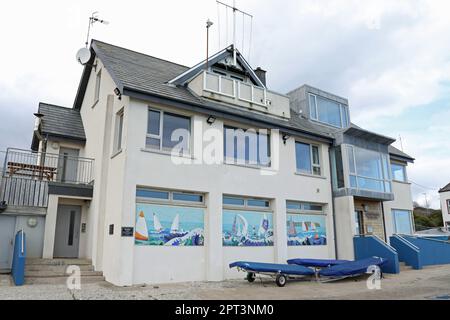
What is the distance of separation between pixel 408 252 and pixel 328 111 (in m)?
7.94

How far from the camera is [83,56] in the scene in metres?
15.4

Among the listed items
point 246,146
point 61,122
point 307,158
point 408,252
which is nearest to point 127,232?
point 246,146

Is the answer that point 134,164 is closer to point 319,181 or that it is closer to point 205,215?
point 205,215

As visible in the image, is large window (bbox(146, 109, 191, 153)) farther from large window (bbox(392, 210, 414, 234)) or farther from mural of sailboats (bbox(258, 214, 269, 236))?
large window (bbox(392, 210, 414, 234))

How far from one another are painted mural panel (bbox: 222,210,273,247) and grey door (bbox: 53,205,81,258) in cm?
577

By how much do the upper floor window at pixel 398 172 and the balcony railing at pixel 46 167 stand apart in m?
16.6

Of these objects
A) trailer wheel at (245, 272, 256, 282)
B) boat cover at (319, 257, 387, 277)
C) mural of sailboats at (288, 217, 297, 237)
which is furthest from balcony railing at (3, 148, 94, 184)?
boat cover at (319, 257, 387, 277)

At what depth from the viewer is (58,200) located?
13703mm

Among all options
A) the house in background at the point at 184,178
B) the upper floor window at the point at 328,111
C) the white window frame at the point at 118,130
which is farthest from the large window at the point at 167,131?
the upper floor window at the point at 328,111

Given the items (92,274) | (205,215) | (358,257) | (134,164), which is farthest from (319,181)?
(92,274)

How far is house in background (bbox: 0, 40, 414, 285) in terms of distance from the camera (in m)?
11.2

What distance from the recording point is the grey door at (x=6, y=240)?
1215 cm
